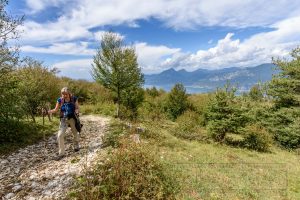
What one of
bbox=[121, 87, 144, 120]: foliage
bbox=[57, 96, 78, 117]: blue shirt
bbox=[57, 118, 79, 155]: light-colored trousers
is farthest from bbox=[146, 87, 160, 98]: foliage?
bbox=[57, 96, 78, 117]: blue shirt

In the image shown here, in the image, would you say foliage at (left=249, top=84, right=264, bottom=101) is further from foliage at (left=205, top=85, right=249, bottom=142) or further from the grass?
the grass

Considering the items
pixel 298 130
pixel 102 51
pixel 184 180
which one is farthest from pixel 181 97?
pixel 184 180

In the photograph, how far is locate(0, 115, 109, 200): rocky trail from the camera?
798cm

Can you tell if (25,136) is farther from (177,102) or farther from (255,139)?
(177,102)

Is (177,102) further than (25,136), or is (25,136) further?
(177,102)

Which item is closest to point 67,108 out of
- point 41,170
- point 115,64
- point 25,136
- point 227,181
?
point 41,170

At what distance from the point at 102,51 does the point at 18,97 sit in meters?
12.7

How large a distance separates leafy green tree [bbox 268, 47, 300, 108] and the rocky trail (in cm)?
2990

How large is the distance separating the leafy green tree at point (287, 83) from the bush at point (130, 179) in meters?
30.6

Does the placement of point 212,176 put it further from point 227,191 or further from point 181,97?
point 181,97

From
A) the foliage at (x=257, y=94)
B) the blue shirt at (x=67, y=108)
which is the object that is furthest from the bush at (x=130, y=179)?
the foliage at (x=257, y=94)

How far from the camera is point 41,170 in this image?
9.75m

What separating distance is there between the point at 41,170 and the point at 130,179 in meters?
4.26

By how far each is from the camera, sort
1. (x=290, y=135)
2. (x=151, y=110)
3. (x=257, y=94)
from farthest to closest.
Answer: (x=257, y=94) < (x=151, y=110) < (x=290, y=135)
